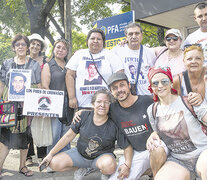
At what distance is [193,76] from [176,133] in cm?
73

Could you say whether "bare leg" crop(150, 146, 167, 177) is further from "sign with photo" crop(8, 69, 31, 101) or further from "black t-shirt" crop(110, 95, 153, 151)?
"sign with photo" crop(8, 69, 31, 101)

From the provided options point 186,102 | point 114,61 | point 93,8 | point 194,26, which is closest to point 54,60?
point 114,61

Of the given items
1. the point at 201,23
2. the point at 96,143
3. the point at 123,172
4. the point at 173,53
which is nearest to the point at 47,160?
the point at 96,143

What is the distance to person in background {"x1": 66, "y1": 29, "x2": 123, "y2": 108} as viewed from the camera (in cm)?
364

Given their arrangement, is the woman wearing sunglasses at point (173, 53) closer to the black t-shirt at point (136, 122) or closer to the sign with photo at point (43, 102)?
the black t-shirt at point (136, 122)

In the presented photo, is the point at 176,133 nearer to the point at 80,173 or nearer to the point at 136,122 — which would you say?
the point at 136,122

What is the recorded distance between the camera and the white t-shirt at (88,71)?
143 inches

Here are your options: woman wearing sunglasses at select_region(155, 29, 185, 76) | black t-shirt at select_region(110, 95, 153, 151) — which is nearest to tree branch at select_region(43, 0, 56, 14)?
woman wearing sunglasses at select_region(155, 29, 185, 76)

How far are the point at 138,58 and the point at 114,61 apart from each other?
1.32 ft

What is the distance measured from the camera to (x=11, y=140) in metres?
3.82

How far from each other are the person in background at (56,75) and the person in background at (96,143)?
648 mm

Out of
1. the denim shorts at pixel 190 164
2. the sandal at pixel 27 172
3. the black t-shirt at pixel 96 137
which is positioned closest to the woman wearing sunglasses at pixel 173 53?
the black t-shirt at pixel 96 137

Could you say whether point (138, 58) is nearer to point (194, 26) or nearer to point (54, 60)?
point (54, 60)

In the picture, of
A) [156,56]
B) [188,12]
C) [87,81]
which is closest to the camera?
[87,81]
